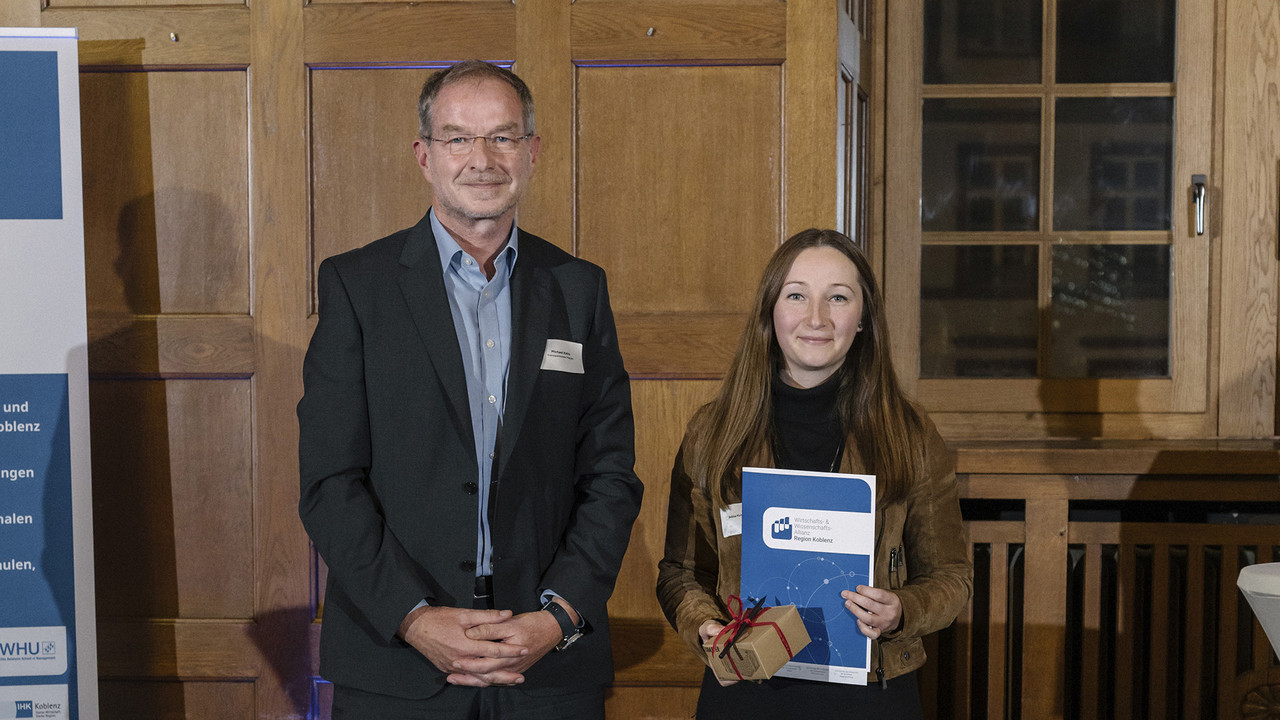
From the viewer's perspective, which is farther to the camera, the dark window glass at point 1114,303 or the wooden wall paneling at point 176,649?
the dark window glass at point 1114,303

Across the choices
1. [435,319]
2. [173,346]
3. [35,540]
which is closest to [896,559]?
[435,319]

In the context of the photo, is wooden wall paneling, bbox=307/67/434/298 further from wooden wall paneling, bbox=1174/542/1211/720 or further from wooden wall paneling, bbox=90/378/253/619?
wooden wall paneling, bbox=1174/542/1211/720

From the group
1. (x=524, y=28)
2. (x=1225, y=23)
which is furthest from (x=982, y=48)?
(x=524, y=28)

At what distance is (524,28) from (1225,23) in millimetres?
2231

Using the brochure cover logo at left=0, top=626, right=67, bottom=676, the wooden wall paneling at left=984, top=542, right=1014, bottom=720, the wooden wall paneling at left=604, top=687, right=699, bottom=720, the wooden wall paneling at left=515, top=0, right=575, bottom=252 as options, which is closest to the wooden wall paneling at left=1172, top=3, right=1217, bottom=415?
the wooden wall paneling at left=984, top=542, right=1014, bottom=720

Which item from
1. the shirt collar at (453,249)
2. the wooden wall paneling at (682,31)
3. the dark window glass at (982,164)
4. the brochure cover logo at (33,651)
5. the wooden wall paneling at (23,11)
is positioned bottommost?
the brochure cover logo at (33,651)

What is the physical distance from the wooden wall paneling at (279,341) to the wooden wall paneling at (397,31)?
6cm

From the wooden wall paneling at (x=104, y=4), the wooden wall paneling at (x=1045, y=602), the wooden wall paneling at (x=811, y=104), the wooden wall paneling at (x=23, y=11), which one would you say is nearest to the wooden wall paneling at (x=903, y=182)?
the wooden wall paneling at (x=1045, y=602)

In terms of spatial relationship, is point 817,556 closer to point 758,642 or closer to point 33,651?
point 758,642

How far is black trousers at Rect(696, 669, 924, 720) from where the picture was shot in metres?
1.58

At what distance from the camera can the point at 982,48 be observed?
3.14m

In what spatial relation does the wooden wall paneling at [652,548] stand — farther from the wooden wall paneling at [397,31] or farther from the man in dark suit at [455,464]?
the wooden wall paneling at [397,31]

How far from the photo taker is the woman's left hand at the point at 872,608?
150 centimetres

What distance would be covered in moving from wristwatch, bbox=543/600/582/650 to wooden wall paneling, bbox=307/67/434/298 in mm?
1356
